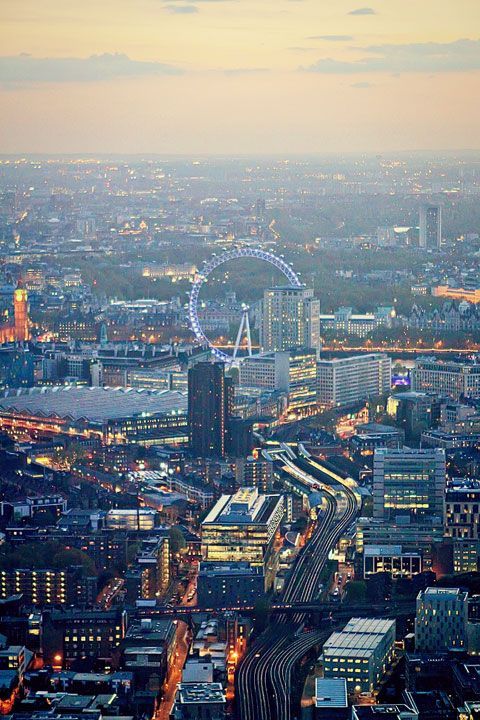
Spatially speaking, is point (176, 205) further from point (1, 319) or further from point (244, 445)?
point (244, 445)

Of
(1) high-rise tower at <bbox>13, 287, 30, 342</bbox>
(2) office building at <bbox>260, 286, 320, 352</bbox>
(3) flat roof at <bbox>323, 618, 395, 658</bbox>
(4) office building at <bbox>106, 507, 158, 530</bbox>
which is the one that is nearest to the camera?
(3) flat roof at <bbox>323, 618, 395, 658</bbox>

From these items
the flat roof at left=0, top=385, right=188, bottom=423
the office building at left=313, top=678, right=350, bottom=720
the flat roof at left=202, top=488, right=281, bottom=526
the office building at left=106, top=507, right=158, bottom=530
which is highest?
the flat roof at left=202, top=488, right=281, bottom=526

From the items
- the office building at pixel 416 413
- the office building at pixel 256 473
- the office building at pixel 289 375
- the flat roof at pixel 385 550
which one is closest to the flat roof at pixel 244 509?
the office building at pixel 256 473

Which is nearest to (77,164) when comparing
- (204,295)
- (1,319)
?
(204,295)

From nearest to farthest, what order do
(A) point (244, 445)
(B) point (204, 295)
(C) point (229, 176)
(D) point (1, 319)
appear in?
(A) point (244, 445)
(D) point (1, 319)
(B) point (204, 295)
(C) point (229, 176)

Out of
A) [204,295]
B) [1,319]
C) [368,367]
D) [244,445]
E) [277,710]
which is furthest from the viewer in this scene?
[204,295]

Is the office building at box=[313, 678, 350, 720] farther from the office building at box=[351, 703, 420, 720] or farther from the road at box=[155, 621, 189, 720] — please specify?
the road at box=[155, 621, 189, 720]

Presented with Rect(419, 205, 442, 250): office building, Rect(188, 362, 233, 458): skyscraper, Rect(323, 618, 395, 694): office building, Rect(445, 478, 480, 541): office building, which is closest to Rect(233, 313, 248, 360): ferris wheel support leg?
Answer: Rect(188, 362, 233, 458): skyscraper
